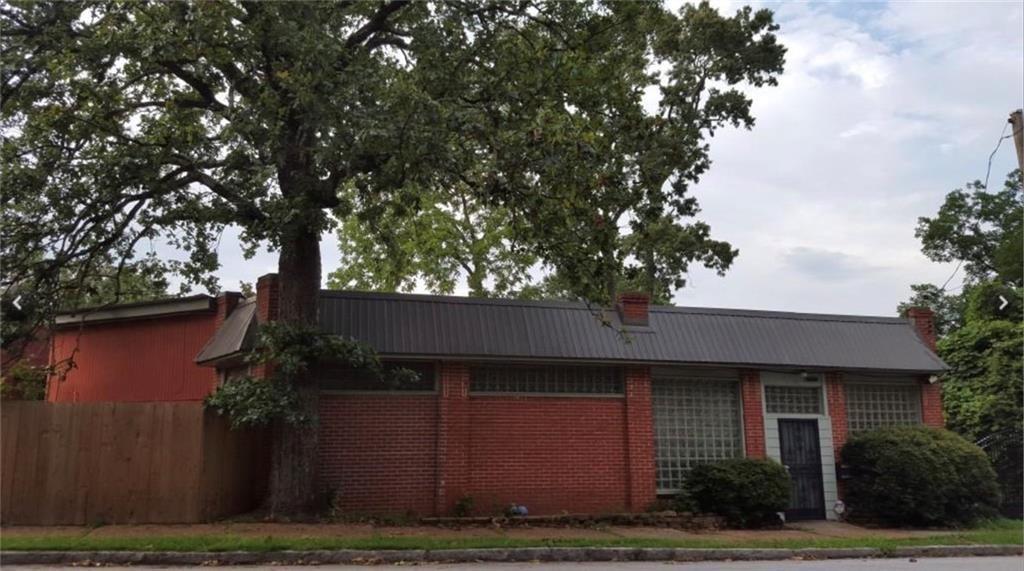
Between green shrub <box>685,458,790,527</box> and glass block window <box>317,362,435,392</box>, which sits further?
green shrub <box>685,458,790,527</box>

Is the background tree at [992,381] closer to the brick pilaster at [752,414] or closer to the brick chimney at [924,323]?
the brick chimney at [924,323]

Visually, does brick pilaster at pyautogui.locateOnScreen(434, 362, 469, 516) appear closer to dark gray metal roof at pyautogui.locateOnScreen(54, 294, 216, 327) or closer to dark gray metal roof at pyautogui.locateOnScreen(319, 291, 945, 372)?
dark gray metal roof at pyautogui.locateOnScreen(319, 291, 945, 372)

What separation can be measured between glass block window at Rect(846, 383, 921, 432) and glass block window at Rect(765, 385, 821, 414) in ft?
2.91

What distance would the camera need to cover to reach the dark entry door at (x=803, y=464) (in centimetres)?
1739

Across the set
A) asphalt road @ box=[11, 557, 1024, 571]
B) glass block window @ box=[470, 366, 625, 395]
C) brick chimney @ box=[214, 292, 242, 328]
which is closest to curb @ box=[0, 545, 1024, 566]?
asphalt road @ box=[11, 557, 1024, 571]

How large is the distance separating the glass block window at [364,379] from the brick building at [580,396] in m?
0.03

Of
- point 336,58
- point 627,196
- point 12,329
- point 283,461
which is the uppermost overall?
point 336,58

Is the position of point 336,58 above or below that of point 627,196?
above

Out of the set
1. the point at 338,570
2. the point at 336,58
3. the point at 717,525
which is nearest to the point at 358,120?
the point at 336,58

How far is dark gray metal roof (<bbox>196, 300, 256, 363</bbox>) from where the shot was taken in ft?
49.2

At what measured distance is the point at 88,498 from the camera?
41.5 feet

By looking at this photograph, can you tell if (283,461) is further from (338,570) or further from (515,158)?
(515,158)

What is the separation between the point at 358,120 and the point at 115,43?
3583 millimetres

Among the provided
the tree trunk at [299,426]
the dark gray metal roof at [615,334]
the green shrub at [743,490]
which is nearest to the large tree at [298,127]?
the tree trunk at [299,426]
